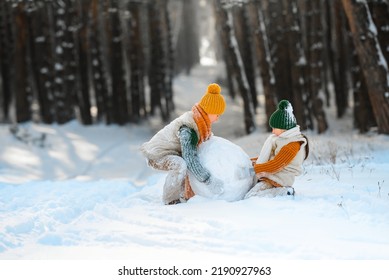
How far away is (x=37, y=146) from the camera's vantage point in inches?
529

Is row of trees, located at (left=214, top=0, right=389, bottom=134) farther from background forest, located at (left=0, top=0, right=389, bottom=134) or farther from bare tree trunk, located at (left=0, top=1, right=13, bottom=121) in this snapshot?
bare tree trunk, located at (left=0, top=1, right=13, bottom=121)

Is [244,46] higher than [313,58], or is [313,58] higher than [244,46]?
[244,46]

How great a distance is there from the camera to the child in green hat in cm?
522

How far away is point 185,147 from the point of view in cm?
526

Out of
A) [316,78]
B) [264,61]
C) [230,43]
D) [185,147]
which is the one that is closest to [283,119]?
[185,147]

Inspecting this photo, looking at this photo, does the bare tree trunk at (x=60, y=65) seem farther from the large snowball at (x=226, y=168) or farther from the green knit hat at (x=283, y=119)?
the green knit hat at (x=283, y=119)

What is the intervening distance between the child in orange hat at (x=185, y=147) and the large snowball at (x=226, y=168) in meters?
0.07

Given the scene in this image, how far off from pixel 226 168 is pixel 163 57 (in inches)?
637

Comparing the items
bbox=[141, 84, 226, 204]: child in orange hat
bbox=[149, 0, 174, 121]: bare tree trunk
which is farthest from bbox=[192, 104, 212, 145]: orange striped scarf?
bbox=[149, 0, 174, 121]: bare tree trunk

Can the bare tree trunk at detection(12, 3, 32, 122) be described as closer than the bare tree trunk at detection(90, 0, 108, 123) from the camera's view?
Yes

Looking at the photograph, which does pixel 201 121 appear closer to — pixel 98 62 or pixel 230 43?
pixel 230 43

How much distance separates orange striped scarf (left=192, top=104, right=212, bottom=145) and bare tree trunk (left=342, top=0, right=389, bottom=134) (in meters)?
5.91

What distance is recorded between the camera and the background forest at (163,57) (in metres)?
12.2

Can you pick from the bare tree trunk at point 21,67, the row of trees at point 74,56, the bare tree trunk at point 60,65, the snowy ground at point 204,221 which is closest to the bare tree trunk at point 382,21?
the snowy ground at point 204,221
